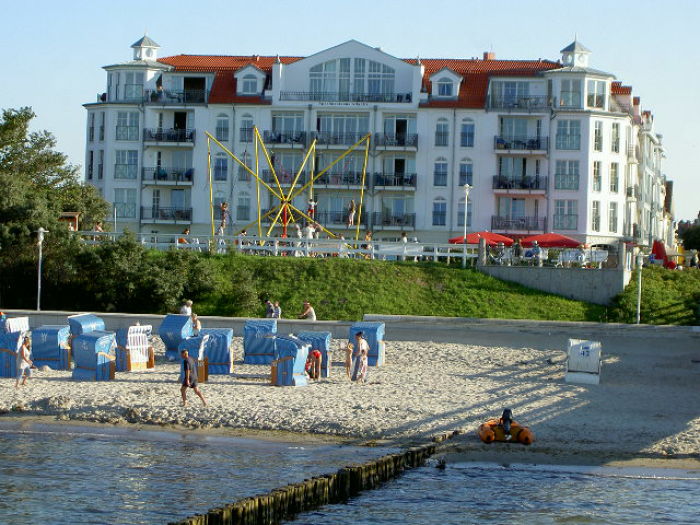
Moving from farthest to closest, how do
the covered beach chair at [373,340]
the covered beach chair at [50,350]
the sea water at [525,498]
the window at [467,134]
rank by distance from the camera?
1. the window at [467,134]
2. the covered beach chair at [373,340]
3. the covered beach chair at [50,350]
4. the sea water at [525,498]

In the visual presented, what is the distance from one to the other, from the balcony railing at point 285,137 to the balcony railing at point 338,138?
2.47 ft

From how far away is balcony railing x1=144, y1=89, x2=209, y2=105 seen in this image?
6331 cm

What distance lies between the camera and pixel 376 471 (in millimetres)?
21031

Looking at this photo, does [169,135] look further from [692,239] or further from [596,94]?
[692,239]

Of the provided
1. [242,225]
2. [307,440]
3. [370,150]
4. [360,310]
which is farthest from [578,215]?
[307,440]

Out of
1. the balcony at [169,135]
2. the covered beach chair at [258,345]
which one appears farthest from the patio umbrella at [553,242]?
the balcony at [169,135]

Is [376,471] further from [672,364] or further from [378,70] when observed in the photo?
[378,70]

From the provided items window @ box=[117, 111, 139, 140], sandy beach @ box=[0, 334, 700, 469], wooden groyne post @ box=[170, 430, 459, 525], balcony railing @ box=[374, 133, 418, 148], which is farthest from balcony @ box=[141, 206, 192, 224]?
wooden groyne post @ box=[170, 430, 459, 525]

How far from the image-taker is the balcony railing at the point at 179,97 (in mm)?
63312

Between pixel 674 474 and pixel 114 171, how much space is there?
154 ft

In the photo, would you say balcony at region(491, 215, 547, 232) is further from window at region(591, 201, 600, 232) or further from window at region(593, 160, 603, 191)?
window at region(593, 160, 603, 191)

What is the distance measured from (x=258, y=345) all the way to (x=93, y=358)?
15.3 ft

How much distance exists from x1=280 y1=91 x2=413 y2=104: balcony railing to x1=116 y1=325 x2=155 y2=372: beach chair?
1285 inches

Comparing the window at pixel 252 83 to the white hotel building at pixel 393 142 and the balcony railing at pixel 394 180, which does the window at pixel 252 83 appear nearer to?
the white hotel building at pixel 393 142
